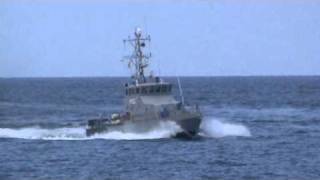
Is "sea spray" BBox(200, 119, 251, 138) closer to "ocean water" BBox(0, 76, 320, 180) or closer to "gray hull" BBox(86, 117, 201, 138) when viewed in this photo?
"ocean water" BBox(0, 76, 320, 180)

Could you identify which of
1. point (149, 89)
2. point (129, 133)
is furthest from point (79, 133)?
point (149, 89)

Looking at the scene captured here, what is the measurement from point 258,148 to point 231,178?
49.8 feet

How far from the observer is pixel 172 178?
45625 mm

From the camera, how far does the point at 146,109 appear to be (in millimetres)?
64250

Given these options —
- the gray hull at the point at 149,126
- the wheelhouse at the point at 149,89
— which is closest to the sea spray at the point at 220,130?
the gray hull at the point at 149,126

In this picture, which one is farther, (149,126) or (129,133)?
(129,133)

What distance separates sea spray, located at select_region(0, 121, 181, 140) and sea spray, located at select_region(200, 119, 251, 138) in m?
5.37

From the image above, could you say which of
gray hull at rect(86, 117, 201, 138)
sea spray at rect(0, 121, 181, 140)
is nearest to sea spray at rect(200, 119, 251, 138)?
gray hull at rect(86, 117, 201, 138)

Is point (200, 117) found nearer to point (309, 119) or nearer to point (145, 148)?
point (145, 148)

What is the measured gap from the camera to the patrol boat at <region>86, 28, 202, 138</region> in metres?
64.6

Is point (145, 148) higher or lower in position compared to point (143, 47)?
lower

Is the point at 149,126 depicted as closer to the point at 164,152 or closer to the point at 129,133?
the point at 129,133

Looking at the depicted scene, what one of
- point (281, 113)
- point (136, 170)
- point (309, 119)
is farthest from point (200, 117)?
point (281, 113)

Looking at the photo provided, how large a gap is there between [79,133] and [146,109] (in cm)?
1018
